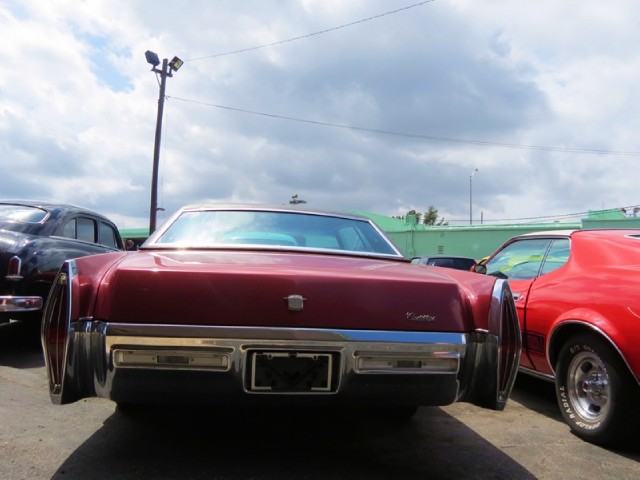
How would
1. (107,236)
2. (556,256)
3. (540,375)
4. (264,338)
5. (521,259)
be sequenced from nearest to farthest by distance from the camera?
(264,338) → (540,375) → (556,256) → (521,259) → (107,236)

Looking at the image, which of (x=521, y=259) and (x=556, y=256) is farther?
(x=521, y=259)

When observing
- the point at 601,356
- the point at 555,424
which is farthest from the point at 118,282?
the point at 555,424

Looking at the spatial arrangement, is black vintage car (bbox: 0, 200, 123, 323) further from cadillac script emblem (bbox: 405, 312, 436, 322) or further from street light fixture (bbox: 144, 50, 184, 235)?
street light fixture (bbox: 144, 50, 184, 235)

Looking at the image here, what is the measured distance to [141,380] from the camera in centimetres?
230

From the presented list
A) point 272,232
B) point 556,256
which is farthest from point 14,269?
point 556,256

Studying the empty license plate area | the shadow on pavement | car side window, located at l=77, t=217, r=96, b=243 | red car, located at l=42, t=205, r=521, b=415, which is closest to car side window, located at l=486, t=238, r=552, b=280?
the shadow on pavement

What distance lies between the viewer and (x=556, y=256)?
4434mm

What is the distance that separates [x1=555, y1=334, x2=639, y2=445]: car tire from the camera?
3.19 m

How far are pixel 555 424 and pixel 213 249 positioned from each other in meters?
2.78

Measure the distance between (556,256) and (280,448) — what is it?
279 cm

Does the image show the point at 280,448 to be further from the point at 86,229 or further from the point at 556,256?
the point at 86,229

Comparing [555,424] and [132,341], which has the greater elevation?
[132,341]

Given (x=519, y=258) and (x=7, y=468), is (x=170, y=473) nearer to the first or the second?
(x=7, y=468)

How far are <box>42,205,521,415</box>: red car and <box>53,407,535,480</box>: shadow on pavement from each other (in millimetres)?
573
